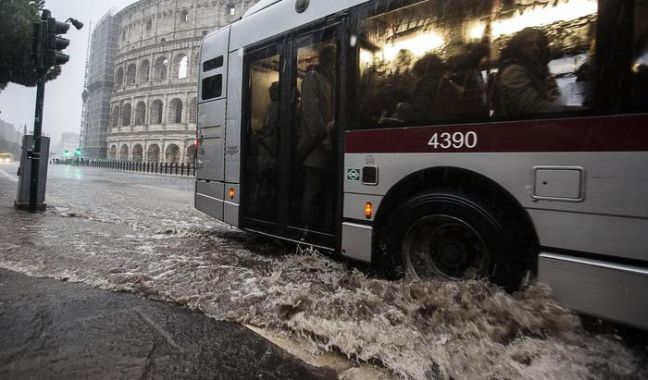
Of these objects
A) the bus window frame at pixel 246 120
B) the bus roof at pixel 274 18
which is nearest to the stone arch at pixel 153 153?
the bus roof at pixel 274 18

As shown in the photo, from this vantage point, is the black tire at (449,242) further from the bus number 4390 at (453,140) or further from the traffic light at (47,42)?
the traffic light at (47,42)

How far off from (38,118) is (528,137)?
28.7ft

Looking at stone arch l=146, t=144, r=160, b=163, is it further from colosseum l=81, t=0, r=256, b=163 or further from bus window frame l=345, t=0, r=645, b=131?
bus window frame l=345, t=0, r=645, b=131

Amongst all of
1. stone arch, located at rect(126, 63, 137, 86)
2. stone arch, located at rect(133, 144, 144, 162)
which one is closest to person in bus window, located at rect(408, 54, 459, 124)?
stone arch, located at rect(133, 144, 144, 162)

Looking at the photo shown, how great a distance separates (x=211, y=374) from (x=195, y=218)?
6.16 m

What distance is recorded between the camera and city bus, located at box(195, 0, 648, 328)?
2281mm

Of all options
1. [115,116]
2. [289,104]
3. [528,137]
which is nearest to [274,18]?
[289,104]

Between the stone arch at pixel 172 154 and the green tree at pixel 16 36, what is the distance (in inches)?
1610

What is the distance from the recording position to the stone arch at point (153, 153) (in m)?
59.4

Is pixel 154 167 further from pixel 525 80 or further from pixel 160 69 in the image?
pixel 525 80

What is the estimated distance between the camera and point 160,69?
61844 mm

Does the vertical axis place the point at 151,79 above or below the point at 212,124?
above

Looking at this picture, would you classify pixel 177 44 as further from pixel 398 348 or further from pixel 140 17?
pixel 398 348

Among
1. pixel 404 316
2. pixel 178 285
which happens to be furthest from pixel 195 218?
pixel 404 316
